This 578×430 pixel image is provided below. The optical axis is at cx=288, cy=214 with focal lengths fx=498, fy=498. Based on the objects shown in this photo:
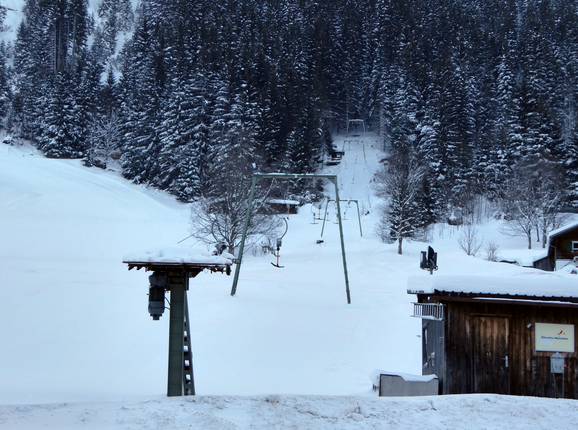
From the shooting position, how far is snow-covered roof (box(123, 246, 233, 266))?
22.2 ft

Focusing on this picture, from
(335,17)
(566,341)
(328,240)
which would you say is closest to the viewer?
(566,341)

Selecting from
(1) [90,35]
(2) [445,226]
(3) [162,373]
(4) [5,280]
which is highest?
(1) [90,35]

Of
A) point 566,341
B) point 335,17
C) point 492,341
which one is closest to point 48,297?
point 492,341

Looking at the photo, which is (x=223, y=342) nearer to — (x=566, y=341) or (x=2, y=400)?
(x=2, y=400)

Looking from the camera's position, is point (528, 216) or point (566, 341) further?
point (528, 216)

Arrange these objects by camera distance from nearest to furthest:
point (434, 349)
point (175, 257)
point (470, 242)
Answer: point (175, 257) → point (434, 349) → point (470, 242)

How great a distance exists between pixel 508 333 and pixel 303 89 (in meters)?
65.9

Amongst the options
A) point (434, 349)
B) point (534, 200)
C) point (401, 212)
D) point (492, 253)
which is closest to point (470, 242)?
point (492, 253)

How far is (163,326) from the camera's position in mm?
14906

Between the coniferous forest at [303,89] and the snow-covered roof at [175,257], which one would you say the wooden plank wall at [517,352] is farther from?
the coniferous forest at [303,89]

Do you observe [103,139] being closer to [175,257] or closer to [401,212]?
[401,212]

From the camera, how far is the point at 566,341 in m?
8.55

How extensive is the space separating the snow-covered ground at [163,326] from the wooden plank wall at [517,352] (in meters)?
2.09

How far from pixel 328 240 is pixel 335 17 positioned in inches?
2476
